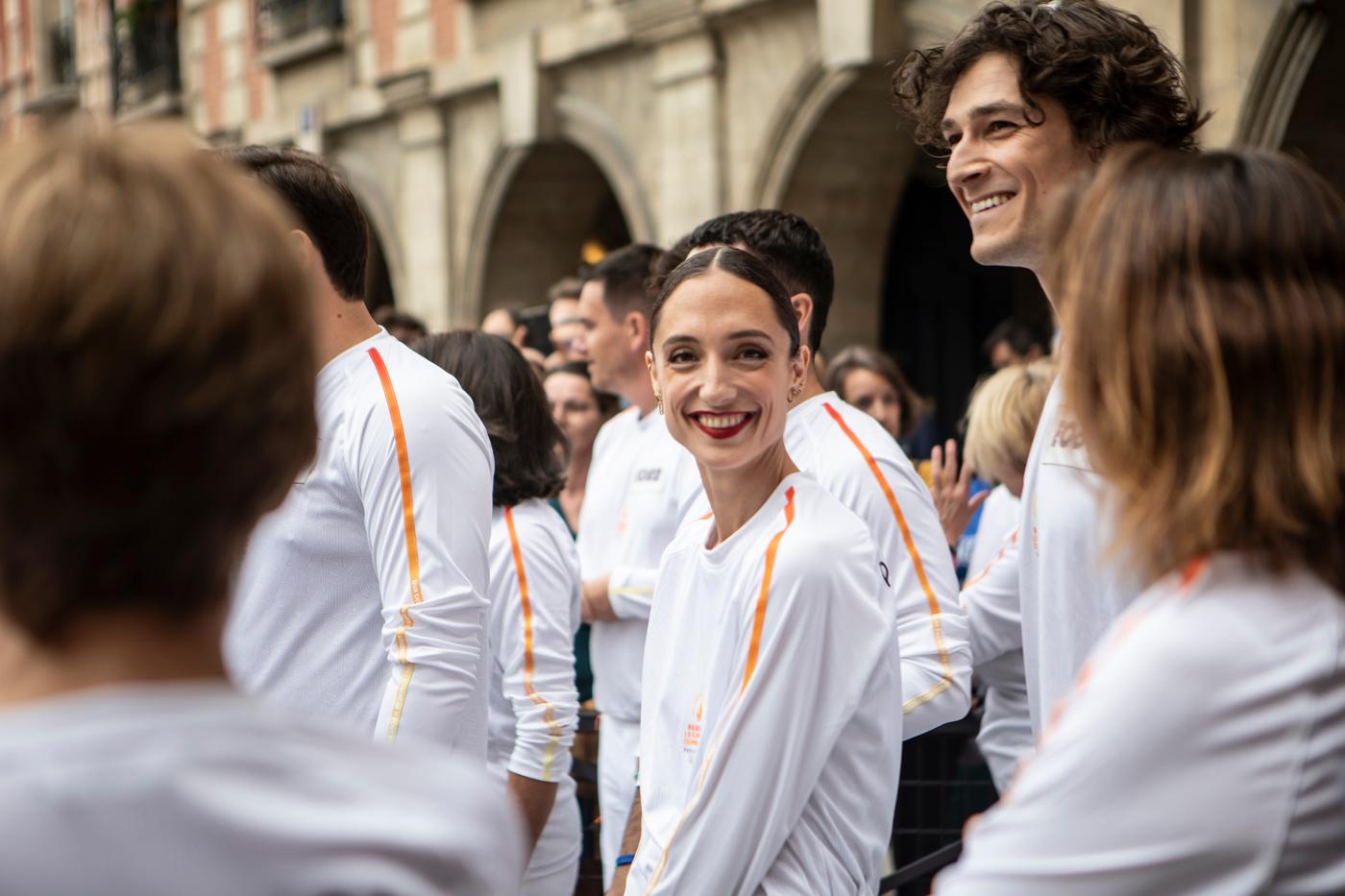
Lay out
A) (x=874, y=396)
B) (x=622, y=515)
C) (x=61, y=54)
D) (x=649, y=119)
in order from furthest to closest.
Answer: (x=61, y=54)
(x=649, y=119)
(x=874, y=396)
(x=622, y=515)

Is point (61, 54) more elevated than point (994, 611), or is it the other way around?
point (61, 54)

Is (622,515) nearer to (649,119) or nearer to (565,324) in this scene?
(565,324)

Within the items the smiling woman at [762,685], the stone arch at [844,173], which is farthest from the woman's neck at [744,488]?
the stone arch at [844,173]

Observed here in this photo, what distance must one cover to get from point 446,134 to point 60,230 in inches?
557

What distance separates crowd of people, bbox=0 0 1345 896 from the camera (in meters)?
1.19

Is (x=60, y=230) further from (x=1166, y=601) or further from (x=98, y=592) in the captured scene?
(x=1166, y=601)

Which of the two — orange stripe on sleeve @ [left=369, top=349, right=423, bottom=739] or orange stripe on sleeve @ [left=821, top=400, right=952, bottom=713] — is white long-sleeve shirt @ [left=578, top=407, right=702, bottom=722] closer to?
orange stripe on sleeve @ [left=821, top=400, right=952, bottom=713]

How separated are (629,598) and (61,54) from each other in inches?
1016

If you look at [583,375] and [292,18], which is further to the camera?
[292,18]

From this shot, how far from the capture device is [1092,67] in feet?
A: 9.75

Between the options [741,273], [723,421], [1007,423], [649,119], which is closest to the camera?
[723,421]

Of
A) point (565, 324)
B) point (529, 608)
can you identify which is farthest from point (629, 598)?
point (565, 324)

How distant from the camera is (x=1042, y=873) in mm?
1484

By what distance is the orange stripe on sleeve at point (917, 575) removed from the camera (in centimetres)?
328
